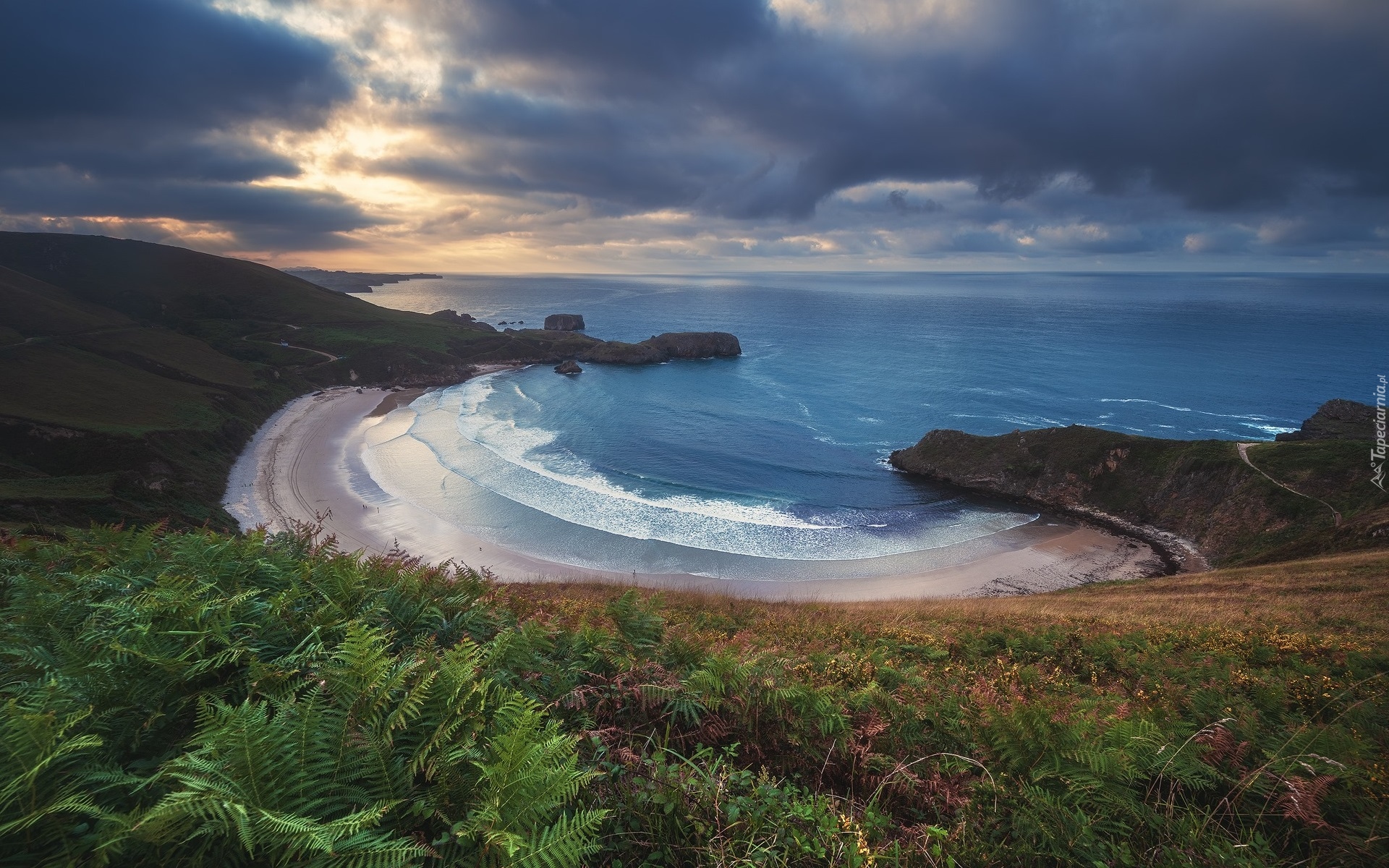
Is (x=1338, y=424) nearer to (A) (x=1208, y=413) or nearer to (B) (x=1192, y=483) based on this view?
(A) (x=1208, y=413)

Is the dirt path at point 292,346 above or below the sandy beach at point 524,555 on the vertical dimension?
above

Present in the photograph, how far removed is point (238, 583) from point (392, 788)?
4093mm

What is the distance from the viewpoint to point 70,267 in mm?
122562

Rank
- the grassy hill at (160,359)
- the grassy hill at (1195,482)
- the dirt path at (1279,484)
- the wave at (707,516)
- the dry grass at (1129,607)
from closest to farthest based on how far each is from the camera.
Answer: the dry grass at (1129,607), the grassy hill at (1195,482), the dirt path at (1279,484), the grassy hill at (160,359), the wave at (707,516)

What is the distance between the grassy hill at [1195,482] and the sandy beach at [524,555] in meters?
4.57

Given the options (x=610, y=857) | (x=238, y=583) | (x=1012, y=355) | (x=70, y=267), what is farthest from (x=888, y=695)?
(x=70, y=267)

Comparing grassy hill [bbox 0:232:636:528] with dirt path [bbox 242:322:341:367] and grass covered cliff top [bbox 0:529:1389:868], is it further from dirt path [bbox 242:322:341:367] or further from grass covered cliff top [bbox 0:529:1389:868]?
grass covered cliff top [bbox 0:529:1389:868]

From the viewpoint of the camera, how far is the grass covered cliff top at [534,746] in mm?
2740

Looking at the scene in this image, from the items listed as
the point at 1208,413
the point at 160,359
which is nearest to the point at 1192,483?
the point at 1208,413

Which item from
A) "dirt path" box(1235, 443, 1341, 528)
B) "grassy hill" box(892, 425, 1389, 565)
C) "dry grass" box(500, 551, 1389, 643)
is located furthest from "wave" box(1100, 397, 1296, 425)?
"dry grass" box(500, 551, 1389, 643)

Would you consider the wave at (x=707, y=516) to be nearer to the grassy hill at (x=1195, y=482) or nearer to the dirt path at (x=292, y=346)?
the grassy hill at (x=1195, y=482)

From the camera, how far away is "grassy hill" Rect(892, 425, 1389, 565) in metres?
34.8

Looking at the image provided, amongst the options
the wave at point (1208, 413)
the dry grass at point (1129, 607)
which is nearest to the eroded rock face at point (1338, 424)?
the wave at point (1208, 413)

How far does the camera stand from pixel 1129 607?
742 inches
